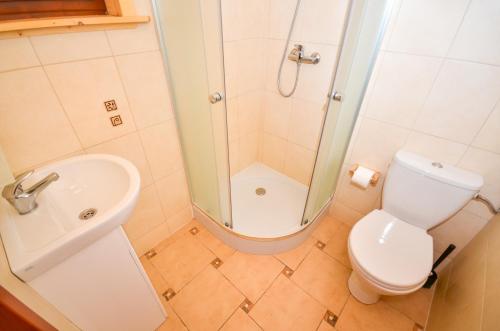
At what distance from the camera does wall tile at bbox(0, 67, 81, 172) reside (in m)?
0.84

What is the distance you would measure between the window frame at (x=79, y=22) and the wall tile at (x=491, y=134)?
1692mm

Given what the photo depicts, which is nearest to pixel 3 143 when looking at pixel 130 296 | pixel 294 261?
pixel 130 296

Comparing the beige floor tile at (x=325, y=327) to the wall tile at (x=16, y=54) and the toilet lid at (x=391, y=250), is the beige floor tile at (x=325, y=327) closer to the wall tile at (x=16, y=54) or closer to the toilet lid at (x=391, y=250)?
the toilet lid at (x=391, y=250)

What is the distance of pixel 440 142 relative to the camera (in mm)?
1212

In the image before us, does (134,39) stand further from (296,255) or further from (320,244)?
(320,244)

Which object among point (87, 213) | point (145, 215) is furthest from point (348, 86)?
point (145, 215)

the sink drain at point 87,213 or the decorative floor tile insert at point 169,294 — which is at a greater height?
the sink drain at point 87,213

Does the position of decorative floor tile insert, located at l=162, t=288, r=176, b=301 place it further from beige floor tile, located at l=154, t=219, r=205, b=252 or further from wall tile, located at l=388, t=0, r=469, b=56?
wall tile, located at l=388, t=0, r=469, b=56

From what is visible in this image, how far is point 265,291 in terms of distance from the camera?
1.42 metres

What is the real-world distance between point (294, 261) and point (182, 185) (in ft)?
3.28

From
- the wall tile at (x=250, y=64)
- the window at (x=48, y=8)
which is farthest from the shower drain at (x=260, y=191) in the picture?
the window at (x=48, y=8)

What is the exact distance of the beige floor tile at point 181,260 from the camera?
150 cm

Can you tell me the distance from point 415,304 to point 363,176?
85 cm

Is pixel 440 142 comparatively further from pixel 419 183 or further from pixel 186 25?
pixel 186 25
